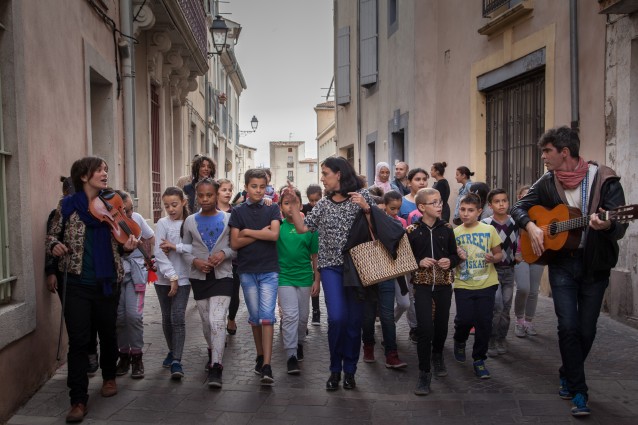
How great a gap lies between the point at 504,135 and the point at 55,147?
24.6ft

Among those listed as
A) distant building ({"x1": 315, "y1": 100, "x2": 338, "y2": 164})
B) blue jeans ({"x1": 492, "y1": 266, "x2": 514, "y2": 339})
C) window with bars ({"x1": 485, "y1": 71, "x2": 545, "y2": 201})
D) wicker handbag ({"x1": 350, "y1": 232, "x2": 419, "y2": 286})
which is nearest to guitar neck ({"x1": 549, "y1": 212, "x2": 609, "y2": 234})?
wicker handbag ({"x1": 350, "y1": 232, "x2": 419, "y2": 286})

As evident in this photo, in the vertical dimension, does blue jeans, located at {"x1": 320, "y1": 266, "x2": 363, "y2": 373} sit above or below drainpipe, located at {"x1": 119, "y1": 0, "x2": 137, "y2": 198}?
below

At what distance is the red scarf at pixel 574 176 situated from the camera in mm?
4801

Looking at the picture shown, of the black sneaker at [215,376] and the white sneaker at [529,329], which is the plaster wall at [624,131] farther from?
the black sneaker at [215,376]

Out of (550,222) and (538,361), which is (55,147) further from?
(538,361)

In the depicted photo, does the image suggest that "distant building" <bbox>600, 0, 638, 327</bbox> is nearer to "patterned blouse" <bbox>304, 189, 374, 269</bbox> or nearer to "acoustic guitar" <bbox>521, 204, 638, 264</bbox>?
"acoustic guitar" <bbox>521, 204, 638, 264</bbox>

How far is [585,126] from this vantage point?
8680 millimetres

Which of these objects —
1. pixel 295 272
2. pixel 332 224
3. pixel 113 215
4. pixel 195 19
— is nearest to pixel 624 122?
pixel 332 224

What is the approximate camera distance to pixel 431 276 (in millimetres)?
5445

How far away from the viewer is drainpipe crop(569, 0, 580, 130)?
8725 mm

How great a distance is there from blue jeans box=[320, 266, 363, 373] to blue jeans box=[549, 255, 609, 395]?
147 centimetres

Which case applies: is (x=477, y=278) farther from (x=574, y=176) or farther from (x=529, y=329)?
(x=529, y=329)

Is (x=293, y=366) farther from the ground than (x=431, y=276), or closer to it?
closer to it

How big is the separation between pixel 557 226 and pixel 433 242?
1032 mm
